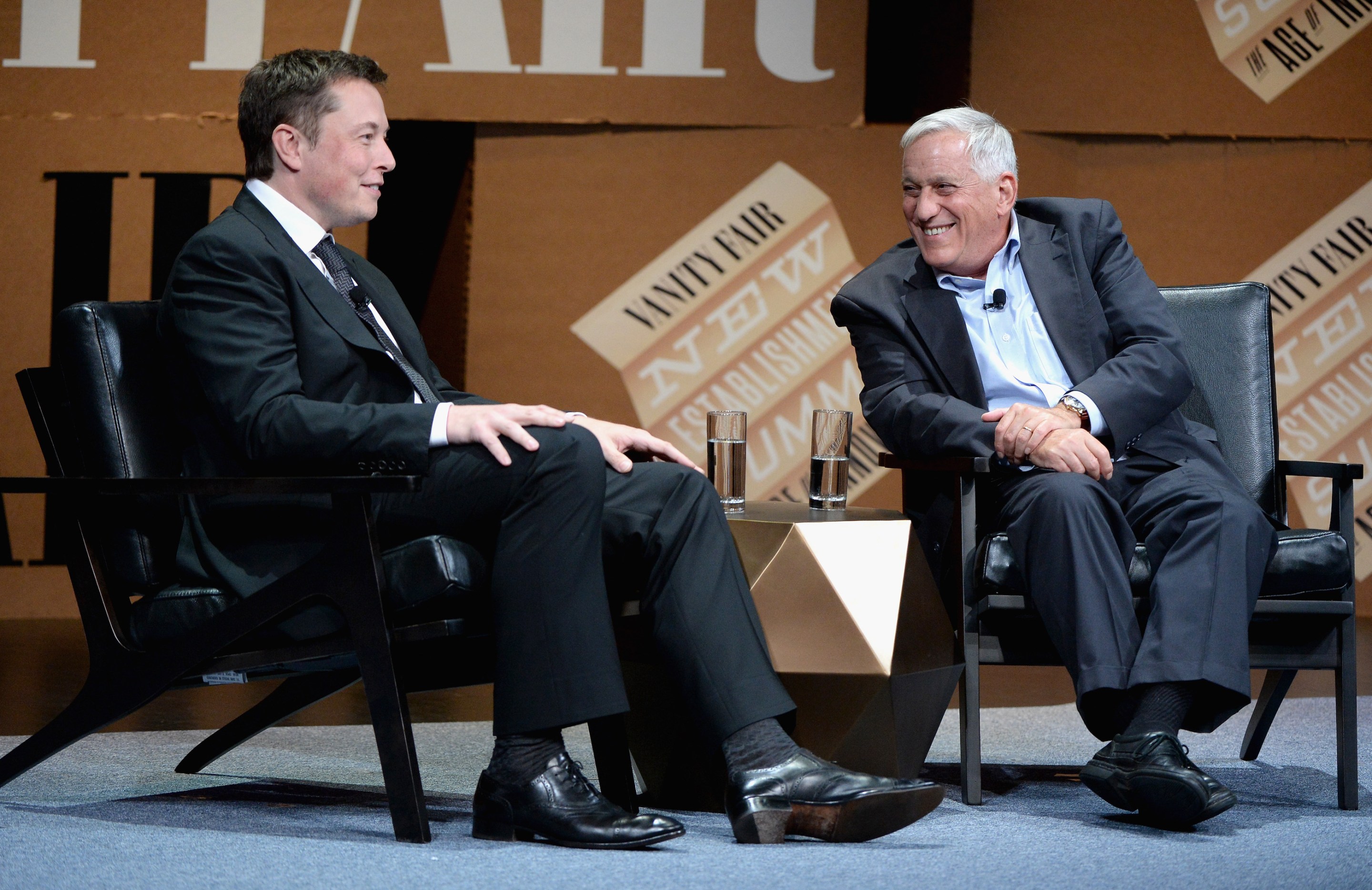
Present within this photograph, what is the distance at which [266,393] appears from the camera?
2.03 m

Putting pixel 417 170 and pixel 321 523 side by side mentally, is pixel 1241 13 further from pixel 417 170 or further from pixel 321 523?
pixel 321 523

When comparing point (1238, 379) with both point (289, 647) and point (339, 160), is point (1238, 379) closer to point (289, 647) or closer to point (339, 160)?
point (339, 160)

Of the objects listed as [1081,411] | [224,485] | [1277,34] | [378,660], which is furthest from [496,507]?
[1277,34]

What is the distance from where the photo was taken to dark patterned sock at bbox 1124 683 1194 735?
2.16 m

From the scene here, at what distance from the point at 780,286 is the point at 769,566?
2647mm

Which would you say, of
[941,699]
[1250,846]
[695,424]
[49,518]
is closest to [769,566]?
[941,699]

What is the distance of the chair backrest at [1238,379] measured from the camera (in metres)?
2.85

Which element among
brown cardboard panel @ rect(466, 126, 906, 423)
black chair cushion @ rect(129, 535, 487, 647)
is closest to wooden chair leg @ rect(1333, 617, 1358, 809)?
black chair cushion @ rect(129, 535, 487, 647)

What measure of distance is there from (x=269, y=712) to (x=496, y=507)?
731mm

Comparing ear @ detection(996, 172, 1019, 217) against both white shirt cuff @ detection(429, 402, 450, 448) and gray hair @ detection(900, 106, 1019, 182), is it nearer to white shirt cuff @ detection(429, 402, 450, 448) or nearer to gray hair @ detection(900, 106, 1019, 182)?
gray hair @ detection(900, 106, 1019, 182)

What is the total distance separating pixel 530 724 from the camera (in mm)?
1894

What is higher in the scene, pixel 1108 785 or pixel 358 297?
pixel 358 297

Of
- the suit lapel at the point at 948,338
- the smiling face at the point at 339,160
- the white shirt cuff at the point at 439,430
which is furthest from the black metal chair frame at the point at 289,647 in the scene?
the suit lapel at the point at 948,338

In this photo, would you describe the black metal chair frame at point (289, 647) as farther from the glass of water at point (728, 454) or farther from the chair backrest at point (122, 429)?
the glass of water at point (728, 454)
